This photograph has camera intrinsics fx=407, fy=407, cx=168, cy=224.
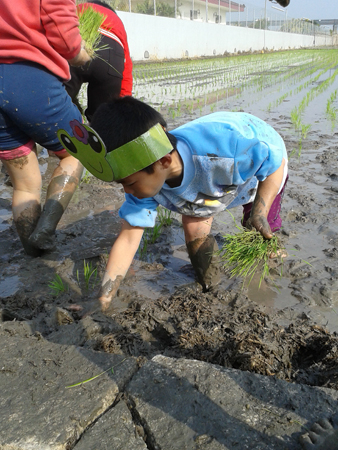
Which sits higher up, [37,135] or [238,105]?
[37,135]

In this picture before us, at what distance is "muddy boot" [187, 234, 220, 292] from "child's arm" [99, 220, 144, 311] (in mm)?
387

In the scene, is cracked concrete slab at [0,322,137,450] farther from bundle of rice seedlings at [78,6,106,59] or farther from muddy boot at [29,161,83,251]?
bundle of rice seedlings at [78,6,106,59]

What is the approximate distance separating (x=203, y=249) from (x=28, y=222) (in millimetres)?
1110

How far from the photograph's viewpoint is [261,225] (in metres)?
2.07

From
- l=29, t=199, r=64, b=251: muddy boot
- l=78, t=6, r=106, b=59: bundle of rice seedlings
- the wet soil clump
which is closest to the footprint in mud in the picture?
the wet soil clump

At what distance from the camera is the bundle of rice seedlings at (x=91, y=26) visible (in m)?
3.03

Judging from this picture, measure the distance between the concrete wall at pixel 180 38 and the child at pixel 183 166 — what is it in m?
15.2

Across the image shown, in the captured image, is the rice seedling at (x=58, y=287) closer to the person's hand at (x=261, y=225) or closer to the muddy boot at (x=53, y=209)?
the muddy boot at (x=53, y=209)

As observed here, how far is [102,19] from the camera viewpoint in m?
3.17

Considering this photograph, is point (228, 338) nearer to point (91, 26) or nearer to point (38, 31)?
point (38, 31)

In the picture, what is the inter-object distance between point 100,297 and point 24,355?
725mm

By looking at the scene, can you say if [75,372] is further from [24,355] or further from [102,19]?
[102,19]

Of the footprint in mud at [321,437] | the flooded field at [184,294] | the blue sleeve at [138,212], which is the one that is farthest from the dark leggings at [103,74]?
the footprint in mud at [321,437]

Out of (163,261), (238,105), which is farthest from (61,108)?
Answer: (238,105)
